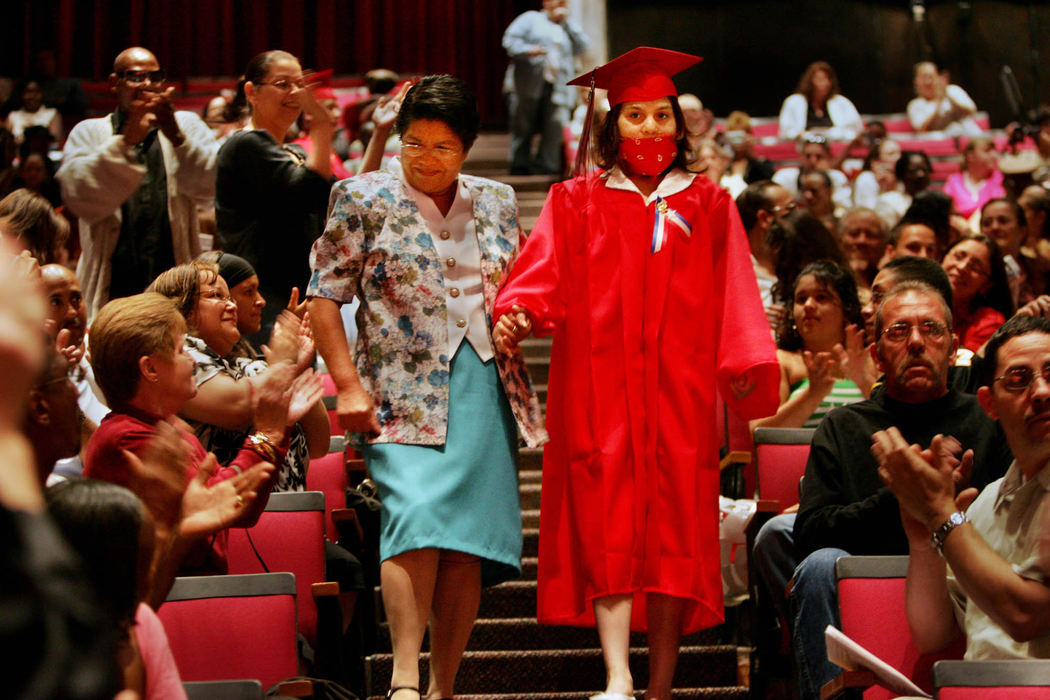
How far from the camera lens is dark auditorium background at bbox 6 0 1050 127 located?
44.2 ft

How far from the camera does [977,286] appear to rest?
457 centimetres

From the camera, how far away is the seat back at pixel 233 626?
98.3 inches

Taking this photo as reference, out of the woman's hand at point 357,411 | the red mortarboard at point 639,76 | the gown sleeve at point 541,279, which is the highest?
the red mortarboard at point 639,76

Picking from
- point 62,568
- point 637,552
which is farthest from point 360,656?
point 62,568

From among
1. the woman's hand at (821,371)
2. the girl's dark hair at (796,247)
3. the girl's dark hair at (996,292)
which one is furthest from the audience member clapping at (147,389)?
the girl's dark hair at (996,292)

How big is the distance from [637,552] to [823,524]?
42 centimetres

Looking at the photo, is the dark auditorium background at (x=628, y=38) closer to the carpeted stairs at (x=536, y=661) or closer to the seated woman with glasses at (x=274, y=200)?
the seated woman with glasses at (x=274, y=200)

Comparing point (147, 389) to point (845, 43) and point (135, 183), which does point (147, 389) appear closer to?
point (135, 183)

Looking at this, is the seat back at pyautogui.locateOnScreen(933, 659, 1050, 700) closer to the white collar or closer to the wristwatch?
the wristwatch

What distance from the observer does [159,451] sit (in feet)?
6.93

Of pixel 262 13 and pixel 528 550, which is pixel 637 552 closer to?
pixel 528 550

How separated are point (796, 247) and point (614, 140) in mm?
1803

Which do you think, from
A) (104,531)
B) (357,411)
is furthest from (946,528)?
(104,531)

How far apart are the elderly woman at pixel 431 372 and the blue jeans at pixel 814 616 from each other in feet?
2.03
